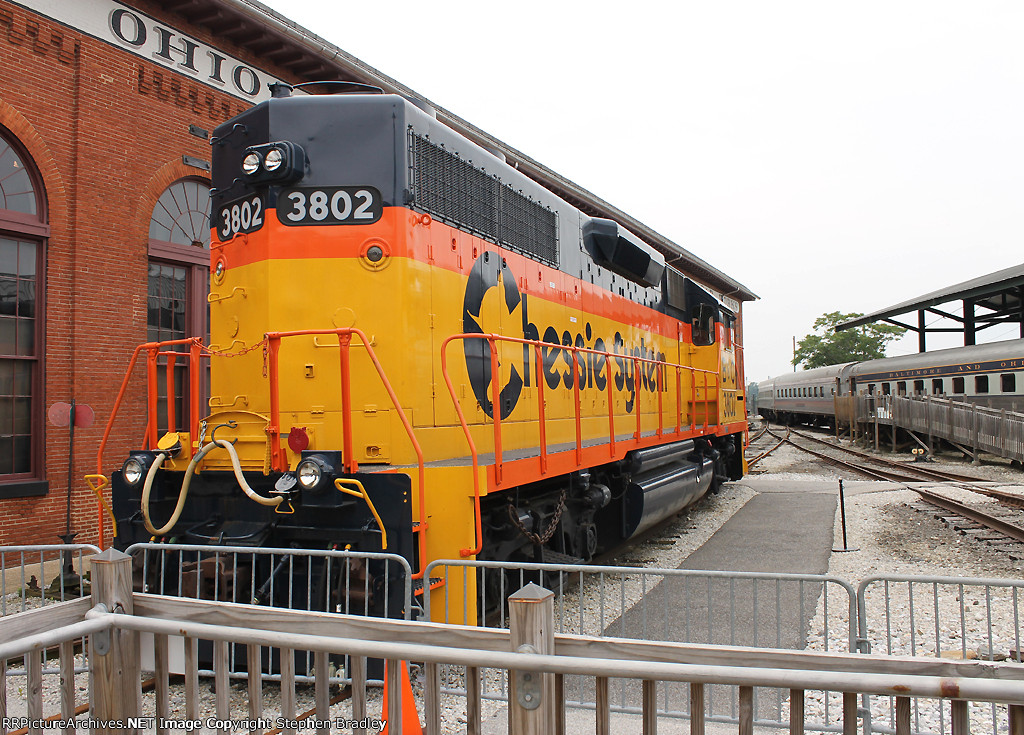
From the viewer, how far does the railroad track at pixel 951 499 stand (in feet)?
30.6

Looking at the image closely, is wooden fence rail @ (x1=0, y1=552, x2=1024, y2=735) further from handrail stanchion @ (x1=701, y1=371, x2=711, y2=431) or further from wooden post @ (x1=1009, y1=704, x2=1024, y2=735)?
handrail stanchion @ (x1=701, y1=371, x2=711, y2=431)

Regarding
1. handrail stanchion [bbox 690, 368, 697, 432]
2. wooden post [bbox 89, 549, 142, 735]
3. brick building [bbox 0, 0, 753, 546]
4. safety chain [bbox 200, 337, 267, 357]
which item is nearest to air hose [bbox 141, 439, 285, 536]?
safety chain [bbox 200, 337, 267, 357]

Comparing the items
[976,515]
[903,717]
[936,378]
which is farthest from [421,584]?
[936,378]

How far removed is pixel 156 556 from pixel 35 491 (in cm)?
478

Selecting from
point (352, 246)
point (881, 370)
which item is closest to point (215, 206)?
point (352, 246)

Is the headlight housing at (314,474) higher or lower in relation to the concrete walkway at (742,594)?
higher

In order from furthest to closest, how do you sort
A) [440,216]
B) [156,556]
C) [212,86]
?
[212,86] → [440,216] → [156,556]

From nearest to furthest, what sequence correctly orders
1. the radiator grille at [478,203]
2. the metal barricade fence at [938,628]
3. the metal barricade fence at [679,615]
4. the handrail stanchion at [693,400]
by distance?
the metal barricade fence at [679,615]
the metal barricade fence at [938,628]
the radiator grille at [478,203]
the handrail stanchion at [693,400]

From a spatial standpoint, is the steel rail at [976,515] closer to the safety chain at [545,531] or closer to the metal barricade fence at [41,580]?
the safety chain at [545,531]

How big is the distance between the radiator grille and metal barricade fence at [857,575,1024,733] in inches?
147

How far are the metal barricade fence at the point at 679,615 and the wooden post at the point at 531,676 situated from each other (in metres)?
1.42

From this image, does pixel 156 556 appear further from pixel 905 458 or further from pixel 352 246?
pixel 905 458

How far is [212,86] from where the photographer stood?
10.2 metres

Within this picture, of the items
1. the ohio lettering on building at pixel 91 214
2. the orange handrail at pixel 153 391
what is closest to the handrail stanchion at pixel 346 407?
the orange handrail at pixel 153 391
